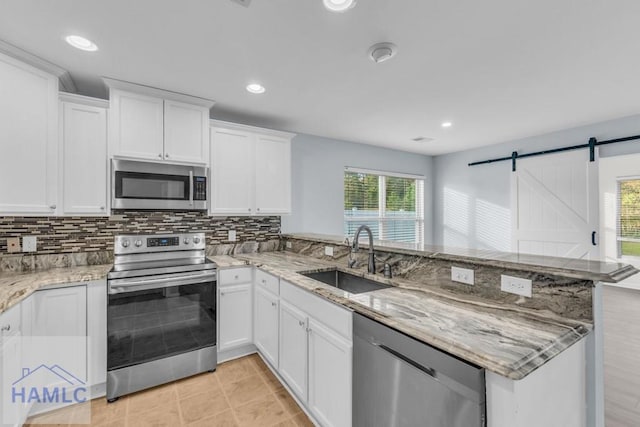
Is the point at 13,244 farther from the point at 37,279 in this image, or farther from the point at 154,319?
the point at 154,319

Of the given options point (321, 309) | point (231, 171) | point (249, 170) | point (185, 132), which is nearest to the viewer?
point (321, 309)

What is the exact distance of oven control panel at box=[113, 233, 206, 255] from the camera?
8.54 feet

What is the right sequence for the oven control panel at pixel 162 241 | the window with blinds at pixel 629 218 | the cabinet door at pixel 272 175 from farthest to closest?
1. the window with blinds at pixel 629 218
2. the cabinet door at pixel 272 175
3. the oven control panel at pixel 162 241

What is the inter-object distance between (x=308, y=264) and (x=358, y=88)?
5.33ft

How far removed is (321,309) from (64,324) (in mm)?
1824

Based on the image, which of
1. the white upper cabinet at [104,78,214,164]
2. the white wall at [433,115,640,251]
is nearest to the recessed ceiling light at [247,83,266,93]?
the white upper cabinet at [104,78,214,164]

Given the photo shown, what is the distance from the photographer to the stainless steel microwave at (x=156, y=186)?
2408 millimetres

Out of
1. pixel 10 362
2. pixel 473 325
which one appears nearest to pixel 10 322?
pixel 10 362

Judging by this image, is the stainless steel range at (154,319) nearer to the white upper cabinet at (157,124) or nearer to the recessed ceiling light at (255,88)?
the white upper cabinet at (157,124)

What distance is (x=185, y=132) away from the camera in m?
2.67

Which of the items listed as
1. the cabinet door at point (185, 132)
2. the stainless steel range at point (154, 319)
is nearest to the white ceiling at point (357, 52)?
the cabinet door at point (185, 132)

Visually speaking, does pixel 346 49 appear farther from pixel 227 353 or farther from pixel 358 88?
pixel 227 353

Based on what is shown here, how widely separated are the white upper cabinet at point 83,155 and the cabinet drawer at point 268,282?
1380 millimetres

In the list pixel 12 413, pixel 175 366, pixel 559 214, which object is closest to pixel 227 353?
pixel 175 366
